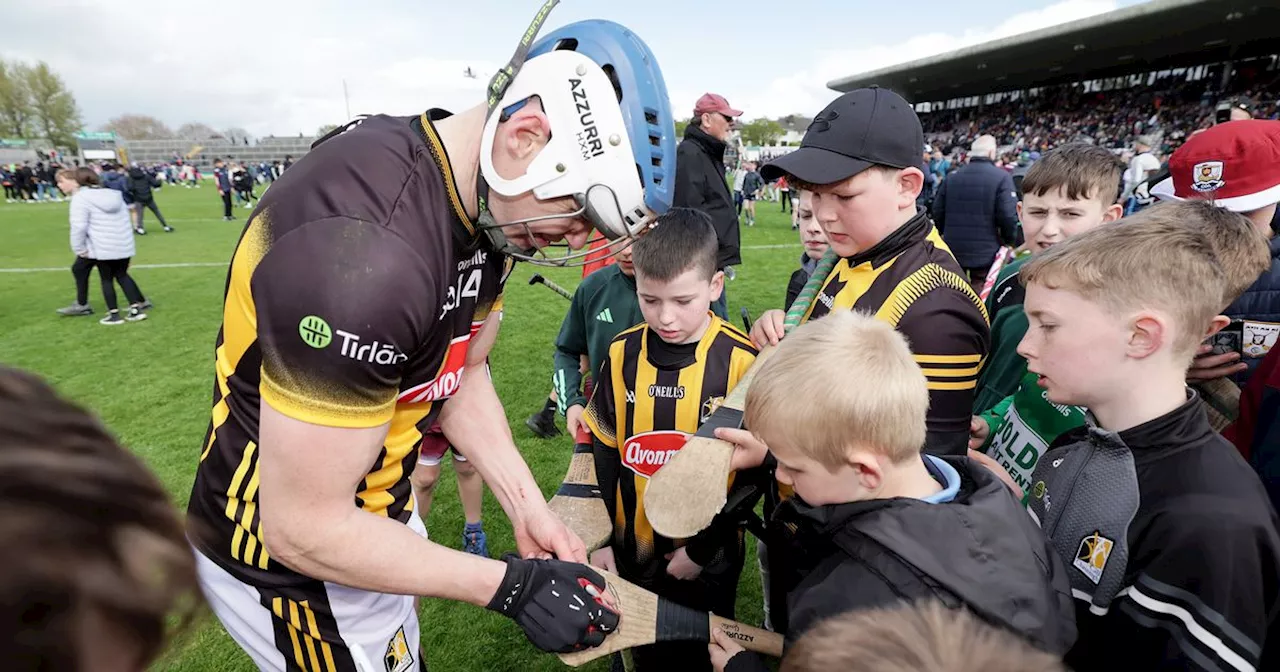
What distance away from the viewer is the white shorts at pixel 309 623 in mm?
1643

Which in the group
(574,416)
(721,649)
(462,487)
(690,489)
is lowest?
(462,487)

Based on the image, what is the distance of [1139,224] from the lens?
181 cm

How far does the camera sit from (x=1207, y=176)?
2.83m

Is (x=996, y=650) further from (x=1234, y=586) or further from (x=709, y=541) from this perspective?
(x=709, y=541)

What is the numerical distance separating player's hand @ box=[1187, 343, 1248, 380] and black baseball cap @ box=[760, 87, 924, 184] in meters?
1.59

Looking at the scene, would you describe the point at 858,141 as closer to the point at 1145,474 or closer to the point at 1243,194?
the point at 1145,474

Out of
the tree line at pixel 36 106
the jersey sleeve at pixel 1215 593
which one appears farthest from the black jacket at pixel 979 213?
the tree line at pixel 36 106

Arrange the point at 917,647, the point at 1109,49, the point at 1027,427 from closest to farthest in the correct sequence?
the point at 917,647, the point at 1027,427, the point at 1109,49

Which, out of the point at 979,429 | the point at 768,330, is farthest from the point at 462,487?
the point at 979,429

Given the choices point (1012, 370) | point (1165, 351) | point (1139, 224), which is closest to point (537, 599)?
point (1165, 351)

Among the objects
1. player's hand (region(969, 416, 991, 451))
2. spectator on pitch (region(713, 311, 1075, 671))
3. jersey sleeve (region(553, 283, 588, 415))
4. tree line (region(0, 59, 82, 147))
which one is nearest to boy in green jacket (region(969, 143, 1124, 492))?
player's hand (region(969, 416, 991, 451))

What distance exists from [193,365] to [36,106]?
310ft

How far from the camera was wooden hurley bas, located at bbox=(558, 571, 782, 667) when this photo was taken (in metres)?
1.83

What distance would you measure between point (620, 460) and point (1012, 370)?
185cm
